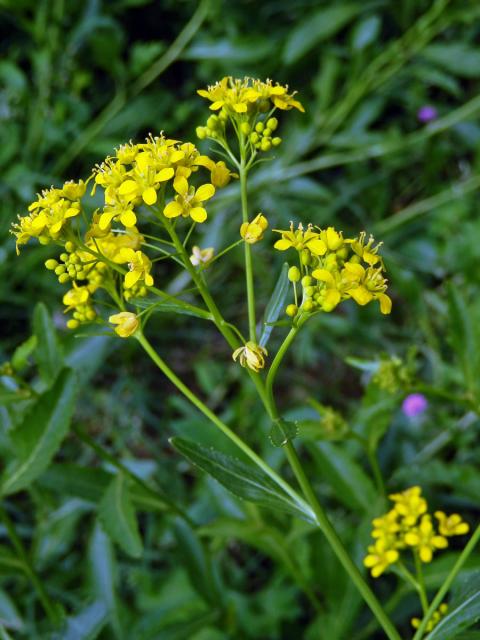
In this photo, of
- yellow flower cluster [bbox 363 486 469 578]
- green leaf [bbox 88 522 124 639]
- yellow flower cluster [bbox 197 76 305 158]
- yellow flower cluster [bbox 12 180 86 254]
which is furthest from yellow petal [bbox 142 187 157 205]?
green leaf [bbox 88 522 124 639]

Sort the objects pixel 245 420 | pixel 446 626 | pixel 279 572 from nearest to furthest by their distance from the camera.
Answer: pixel 446 626, pixel 279 572, pixel 245 420

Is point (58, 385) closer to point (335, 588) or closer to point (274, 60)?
point (335, 588)

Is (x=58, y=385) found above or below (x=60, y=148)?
below

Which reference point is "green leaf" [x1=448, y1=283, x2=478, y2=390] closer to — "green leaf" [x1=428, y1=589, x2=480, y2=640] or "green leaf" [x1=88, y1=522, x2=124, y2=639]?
"green leaf" [x1=428, y1=589, x2=480, y2=640]

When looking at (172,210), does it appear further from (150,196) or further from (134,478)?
(134,478)

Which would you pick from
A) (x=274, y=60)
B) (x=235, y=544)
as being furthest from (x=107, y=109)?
(x=235, y=544)

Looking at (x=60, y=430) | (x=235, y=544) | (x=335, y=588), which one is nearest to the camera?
(x=60, y=430)
